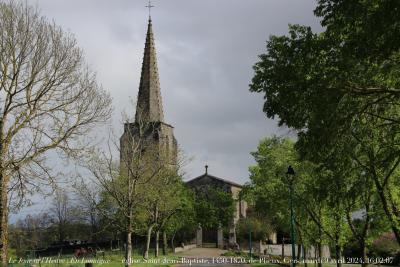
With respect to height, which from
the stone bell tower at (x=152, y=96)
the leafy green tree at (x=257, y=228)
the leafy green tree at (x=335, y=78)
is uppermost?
the stone bell tower at (x=152, y=96)

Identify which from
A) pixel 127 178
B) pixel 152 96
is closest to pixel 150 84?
pixel 152 96

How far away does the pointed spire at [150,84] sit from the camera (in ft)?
250

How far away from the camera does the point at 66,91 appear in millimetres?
20656

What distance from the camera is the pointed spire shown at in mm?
76125

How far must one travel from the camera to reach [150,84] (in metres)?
77.3

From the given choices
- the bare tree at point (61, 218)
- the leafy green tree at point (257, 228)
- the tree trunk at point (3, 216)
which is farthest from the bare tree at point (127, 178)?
the bare tree at point (61, 218)

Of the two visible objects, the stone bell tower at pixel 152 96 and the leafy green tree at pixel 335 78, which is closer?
the leafy green tree at pixel 335 78

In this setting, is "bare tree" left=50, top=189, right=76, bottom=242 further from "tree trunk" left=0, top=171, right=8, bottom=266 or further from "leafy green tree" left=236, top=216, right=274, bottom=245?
"tree trunk" left=0, top=171, right=8, bottom=266

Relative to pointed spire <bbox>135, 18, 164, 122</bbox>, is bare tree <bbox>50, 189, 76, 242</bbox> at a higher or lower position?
lower

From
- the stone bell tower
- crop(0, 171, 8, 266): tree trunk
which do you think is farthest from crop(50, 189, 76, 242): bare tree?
crop(0, 171, 8, 266): tree trunk

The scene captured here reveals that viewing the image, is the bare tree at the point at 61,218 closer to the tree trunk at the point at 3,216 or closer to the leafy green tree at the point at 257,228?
the leafy green tree at the point at 257,228

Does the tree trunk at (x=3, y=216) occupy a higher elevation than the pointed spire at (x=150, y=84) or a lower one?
lower

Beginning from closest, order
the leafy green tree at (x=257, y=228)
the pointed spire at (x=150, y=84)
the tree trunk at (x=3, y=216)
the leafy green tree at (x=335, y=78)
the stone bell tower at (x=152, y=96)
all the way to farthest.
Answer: the leafy green tree at (x=335, y=78) < the tree trunk at (x=3, y=216) < the leafy green tree at (x=257, y=228) < the stone bell tower at (x=152, y=96) < the pointed spire at (x=150, y=84)

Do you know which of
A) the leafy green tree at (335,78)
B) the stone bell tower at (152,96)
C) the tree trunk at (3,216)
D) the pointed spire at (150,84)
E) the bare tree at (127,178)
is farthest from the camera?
the pointed spire at (150,84)
